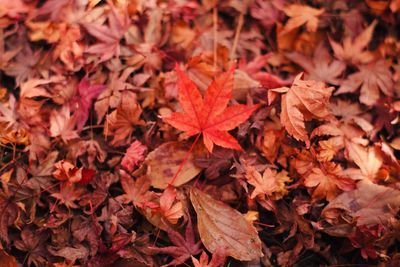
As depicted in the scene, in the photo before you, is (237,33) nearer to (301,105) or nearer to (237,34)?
(237,34)

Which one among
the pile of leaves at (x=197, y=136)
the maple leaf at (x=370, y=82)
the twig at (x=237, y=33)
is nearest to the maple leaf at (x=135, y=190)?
the pile of leaves at (x=197, y=136)

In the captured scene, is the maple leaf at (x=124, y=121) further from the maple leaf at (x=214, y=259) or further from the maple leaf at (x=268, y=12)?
the maple leaf at (x=268, y=12)

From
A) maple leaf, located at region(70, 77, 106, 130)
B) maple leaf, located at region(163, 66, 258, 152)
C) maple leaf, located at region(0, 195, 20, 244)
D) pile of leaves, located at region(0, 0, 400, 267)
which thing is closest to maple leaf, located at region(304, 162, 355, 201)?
pile of leaves, located at region(0, 0, 400, 267)

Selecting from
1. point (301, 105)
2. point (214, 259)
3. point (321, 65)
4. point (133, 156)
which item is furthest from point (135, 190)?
point (321, 65)

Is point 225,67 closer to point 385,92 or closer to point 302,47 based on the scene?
point 302,47

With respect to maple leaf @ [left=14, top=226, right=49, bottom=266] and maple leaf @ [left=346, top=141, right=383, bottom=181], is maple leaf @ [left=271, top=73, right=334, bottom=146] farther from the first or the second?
maple leaf @ [left=14, top=226, right=49, bottom=266]
